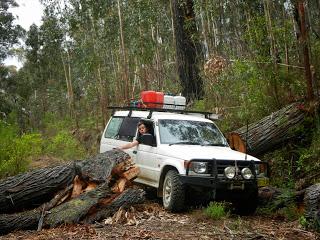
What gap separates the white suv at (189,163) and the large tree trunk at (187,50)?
8.26 metres

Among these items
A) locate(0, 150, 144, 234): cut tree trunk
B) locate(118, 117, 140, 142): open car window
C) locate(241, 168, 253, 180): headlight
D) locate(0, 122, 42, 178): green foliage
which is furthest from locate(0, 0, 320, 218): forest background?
locate(0, 150, 144, 234): cut tree trunk

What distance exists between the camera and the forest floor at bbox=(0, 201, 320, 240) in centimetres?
663

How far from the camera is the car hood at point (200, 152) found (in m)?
8.45

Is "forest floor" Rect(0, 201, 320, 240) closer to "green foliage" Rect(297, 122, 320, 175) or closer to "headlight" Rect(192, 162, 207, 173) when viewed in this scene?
"headlight" Rect(192, 162, 207, 173)

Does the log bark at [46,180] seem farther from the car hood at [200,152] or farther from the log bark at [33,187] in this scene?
the car hood at [200,152]

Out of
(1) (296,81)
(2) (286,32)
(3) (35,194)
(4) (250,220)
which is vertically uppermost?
(2) (286,32)

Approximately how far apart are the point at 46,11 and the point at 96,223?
3491 cm

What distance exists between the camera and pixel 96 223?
767 centimetres

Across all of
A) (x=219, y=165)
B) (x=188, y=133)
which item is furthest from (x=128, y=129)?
(x=219, y=165)

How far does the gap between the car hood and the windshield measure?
29cm

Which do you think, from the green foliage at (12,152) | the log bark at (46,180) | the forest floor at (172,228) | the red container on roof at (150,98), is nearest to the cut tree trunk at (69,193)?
the log bark at (46,180)

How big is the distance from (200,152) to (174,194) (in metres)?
0.92

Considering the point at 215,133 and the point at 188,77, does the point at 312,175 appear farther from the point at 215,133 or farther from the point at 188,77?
the point at 188,77

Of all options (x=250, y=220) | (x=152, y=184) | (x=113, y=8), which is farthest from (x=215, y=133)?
(x=113, y=8)
